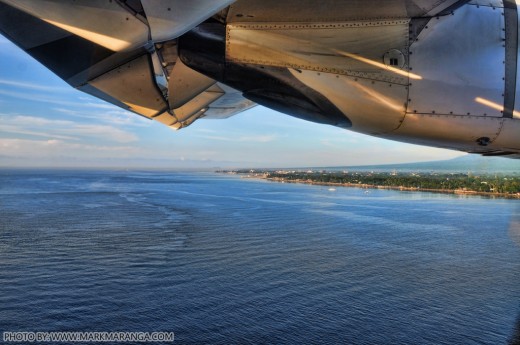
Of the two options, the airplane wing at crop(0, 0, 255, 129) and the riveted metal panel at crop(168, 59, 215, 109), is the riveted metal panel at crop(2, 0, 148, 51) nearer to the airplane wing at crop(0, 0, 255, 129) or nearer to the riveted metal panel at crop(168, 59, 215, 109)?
the airplane wing at crop(0, 0, 255, 129)

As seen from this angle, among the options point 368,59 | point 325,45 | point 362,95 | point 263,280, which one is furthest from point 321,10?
point 263,280

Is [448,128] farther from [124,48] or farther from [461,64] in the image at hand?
[124,48]

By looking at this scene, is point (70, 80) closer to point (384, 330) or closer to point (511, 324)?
point (384, 330)

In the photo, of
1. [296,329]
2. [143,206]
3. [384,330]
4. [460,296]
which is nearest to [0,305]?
[296,329]

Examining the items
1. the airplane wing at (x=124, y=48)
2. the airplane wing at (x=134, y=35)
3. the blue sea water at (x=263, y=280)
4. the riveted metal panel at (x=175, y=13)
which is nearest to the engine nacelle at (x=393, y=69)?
the airplane wing at (x=134, y=35)

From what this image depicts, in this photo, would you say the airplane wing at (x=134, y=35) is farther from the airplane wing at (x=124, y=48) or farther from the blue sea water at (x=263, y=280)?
the blue sea water at (x=263, y=280)

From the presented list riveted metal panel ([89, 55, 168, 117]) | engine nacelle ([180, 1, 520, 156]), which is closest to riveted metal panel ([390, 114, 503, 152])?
engine nacelle ([180, 1, 520, 156])
